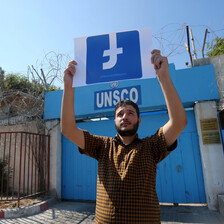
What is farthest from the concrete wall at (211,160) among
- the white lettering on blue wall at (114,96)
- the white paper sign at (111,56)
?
the white paper sign at (111,56)

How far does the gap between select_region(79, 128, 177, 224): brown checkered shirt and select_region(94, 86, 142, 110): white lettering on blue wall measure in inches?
147

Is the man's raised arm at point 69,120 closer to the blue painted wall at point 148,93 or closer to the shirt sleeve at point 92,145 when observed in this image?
the shirt sleeve at point 92,145

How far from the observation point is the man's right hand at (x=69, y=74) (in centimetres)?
160

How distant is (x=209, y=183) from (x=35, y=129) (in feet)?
17.8

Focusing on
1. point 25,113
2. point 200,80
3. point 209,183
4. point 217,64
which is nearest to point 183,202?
point 209,183

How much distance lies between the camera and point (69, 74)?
1690 mm

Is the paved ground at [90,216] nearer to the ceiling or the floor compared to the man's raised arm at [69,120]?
nearer to the floor

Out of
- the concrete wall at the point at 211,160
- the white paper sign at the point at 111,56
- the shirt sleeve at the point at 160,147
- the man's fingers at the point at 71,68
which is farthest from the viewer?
the concrete wall at the point at 211,160

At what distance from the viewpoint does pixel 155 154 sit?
1.45 meters

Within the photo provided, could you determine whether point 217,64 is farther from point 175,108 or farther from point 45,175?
point 45,175

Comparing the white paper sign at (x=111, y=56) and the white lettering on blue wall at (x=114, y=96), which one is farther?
the white lettering on blue wall at (x=114, y=96)

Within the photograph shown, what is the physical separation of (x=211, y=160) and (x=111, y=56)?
12.5ft

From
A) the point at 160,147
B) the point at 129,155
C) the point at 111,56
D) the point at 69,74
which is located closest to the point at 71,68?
the point at 69,74

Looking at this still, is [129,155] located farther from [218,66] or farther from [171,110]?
[218,66]
